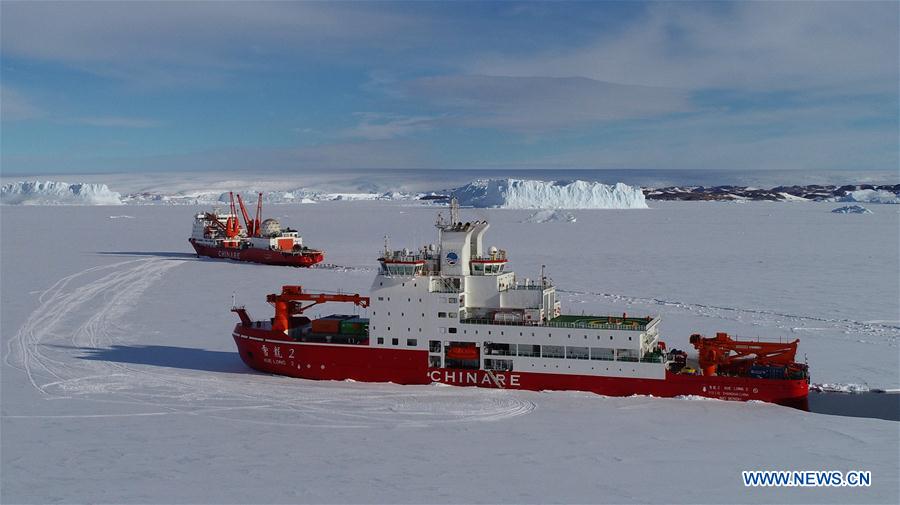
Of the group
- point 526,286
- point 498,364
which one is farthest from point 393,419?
point 526,286

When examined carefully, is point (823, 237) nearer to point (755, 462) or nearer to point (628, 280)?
point (628, 280)

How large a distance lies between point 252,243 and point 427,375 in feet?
114

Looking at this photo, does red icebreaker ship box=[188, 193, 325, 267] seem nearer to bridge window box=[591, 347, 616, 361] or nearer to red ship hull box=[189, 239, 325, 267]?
red ship hull box=[189, 239, 325, 267]

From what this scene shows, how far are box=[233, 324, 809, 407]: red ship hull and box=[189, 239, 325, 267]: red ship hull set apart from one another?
24611mm

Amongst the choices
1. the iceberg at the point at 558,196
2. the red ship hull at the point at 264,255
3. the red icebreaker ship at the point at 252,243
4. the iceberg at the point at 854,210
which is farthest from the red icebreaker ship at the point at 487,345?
the iceberg at the point at 558,196

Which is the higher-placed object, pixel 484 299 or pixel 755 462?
pixel 484 299

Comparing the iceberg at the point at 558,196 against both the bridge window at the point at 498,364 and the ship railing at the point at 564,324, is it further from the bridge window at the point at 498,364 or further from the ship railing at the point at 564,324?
the bridge window at the point at 498,364

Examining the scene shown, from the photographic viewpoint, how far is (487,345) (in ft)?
65.0

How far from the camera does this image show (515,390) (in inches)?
763

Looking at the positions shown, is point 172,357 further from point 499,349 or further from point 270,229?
point 270,229

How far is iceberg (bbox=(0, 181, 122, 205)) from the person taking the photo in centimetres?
14088

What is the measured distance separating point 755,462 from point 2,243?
59.4 m

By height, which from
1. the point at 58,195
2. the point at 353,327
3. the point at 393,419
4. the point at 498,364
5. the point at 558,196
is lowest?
the point at 393,419

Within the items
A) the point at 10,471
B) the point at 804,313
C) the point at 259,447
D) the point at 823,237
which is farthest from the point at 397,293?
the point at 823,237
